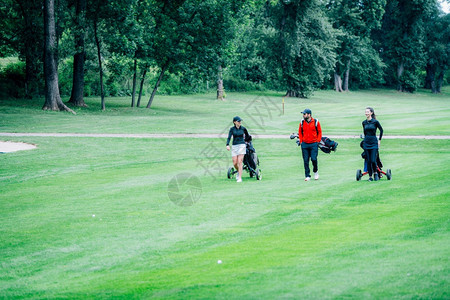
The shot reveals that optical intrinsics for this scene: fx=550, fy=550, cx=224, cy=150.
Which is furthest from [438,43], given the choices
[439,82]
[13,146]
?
[13,146]

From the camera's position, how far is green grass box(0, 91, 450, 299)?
7.11 metres

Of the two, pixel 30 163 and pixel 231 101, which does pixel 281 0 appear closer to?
pixel 231 101

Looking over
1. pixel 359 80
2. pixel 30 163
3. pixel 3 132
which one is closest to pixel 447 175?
pixel 30 163

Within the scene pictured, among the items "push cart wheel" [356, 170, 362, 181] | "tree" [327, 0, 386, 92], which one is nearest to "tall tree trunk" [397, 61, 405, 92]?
"tree" [327, 0, 386, 92]

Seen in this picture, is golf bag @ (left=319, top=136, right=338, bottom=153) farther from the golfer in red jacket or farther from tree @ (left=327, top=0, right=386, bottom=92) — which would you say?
tree @ (left=327, top=0, right=386, bottom=92)

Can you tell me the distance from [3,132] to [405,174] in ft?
74.1

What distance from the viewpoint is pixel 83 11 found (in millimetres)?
42781

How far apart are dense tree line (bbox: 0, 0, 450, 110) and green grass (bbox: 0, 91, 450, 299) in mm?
24697

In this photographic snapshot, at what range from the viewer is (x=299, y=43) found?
2744 inches

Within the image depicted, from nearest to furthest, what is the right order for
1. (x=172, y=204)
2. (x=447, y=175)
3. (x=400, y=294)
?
(x=400, y=294) < (x=172, y=204) < (x=447, y=175)

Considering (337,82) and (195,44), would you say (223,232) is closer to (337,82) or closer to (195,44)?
(195,44)

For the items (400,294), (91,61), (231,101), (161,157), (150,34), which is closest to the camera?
(400,294)

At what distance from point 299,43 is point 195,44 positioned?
26145mm

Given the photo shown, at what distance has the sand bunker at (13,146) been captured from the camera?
24.0 metres
